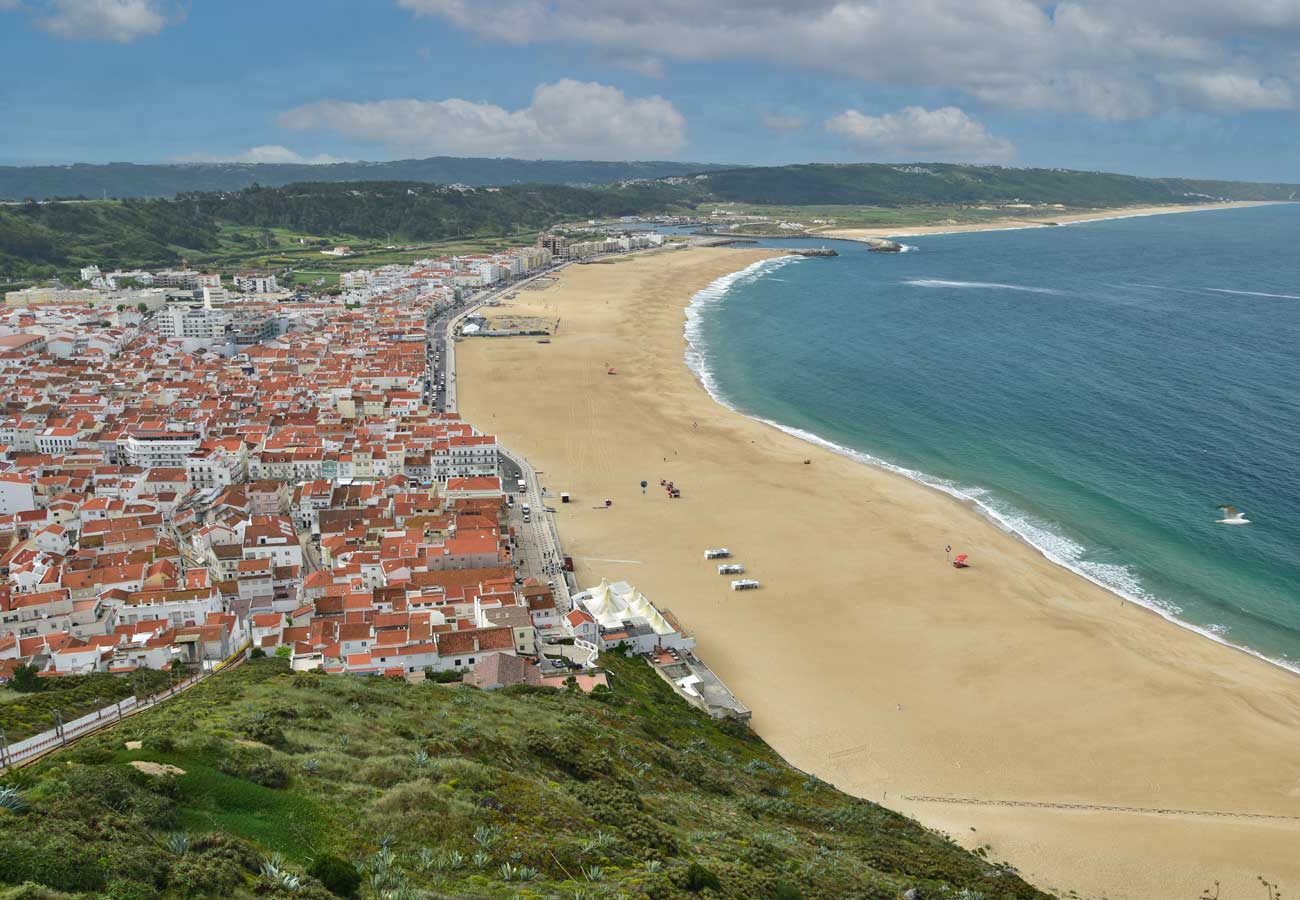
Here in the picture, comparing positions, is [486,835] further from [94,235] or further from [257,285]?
[94,235]

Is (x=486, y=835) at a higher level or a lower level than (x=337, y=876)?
lower

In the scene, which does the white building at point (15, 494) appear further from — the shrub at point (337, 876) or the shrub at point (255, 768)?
the shrub at point (337, 876)

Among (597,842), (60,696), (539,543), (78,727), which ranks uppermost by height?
(597,842)

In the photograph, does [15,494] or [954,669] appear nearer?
[954,669]

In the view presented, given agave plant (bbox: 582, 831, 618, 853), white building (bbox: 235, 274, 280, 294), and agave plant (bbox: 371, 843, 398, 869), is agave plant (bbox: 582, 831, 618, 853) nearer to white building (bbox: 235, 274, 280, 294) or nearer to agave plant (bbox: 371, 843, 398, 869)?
agave plant (bbox: 371, 843, 398, 869)

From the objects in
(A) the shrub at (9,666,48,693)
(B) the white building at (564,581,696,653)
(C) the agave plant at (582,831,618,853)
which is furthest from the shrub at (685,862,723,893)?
(A) the shrub at (9,666,48,693)

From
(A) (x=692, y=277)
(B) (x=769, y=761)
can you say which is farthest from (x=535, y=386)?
(A) (x=692, y=277)

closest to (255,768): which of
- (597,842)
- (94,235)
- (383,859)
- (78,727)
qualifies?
(383,859)

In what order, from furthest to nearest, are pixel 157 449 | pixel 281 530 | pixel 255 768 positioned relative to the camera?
pixel 157 449 < pixel 281 530 < pixel 255 768
